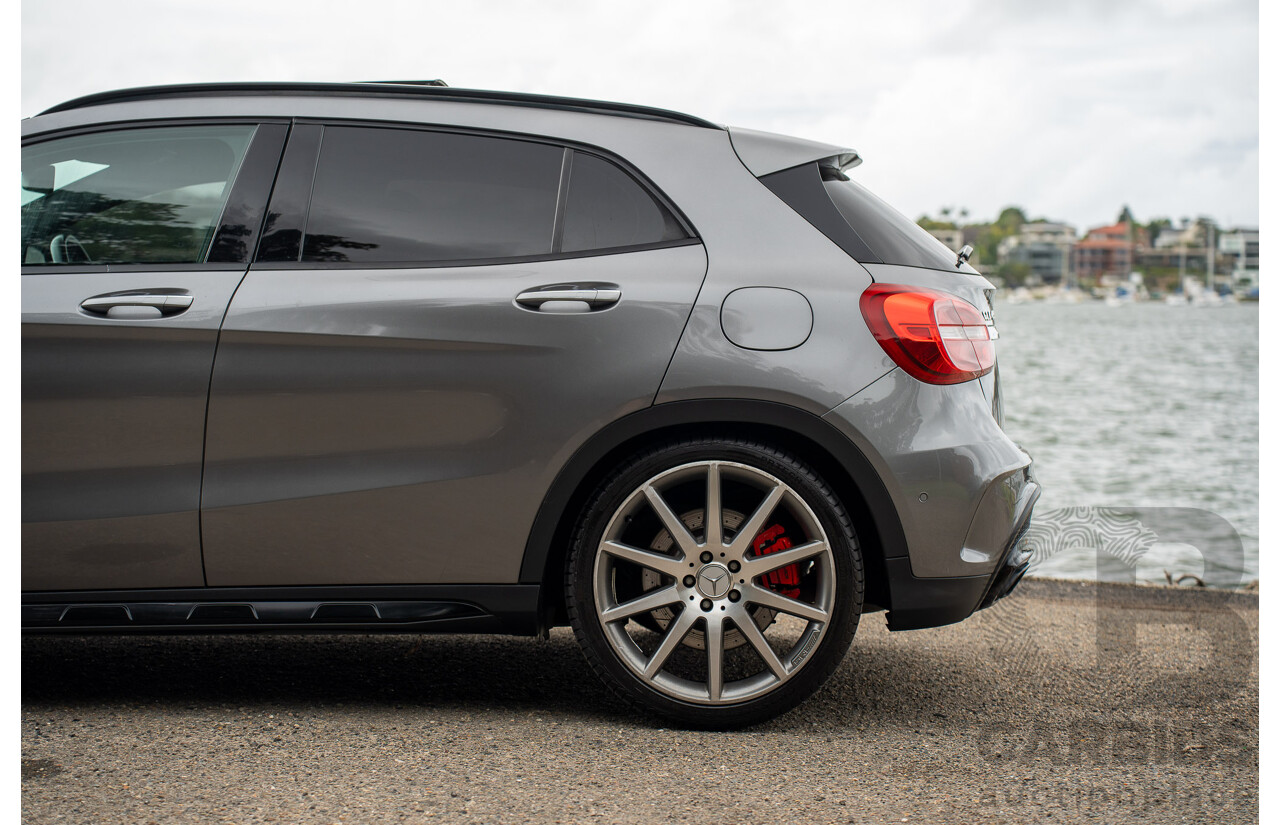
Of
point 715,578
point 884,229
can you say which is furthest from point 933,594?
point 884,229

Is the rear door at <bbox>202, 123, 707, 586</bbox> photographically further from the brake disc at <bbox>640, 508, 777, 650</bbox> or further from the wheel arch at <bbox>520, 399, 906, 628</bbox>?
the brake disc at <bbox>640, 508, 777, 650</bbox>

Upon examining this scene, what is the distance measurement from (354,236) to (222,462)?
74 cm

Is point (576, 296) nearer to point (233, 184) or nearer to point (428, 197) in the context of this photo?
point (428, 197)

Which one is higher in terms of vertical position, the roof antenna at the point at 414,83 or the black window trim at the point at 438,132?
the roof antenna at the point at 414,83

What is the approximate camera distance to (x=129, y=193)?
3336 millimetres

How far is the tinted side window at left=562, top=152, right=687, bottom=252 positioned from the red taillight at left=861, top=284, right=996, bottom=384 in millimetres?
598

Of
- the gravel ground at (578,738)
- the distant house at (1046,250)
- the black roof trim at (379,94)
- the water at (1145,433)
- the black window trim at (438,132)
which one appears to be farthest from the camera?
the distant house at (1046,250)

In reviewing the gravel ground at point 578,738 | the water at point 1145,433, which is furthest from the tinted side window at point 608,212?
the water at point 1145,433

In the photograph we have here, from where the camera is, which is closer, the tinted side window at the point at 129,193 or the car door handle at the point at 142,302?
the car door handle at the point at 142,302

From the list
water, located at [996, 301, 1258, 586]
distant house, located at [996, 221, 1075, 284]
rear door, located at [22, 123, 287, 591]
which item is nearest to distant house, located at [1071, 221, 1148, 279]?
distant house, located at [996, 221, 1075, 284]

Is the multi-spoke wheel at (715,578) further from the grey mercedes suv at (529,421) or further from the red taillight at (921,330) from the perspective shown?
the red taillight at (921,330)

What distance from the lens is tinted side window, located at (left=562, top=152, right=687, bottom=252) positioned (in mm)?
3215

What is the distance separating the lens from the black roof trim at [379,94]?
11.0 ft

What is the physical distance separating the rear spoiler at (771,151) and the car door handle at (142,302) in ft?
5.34
